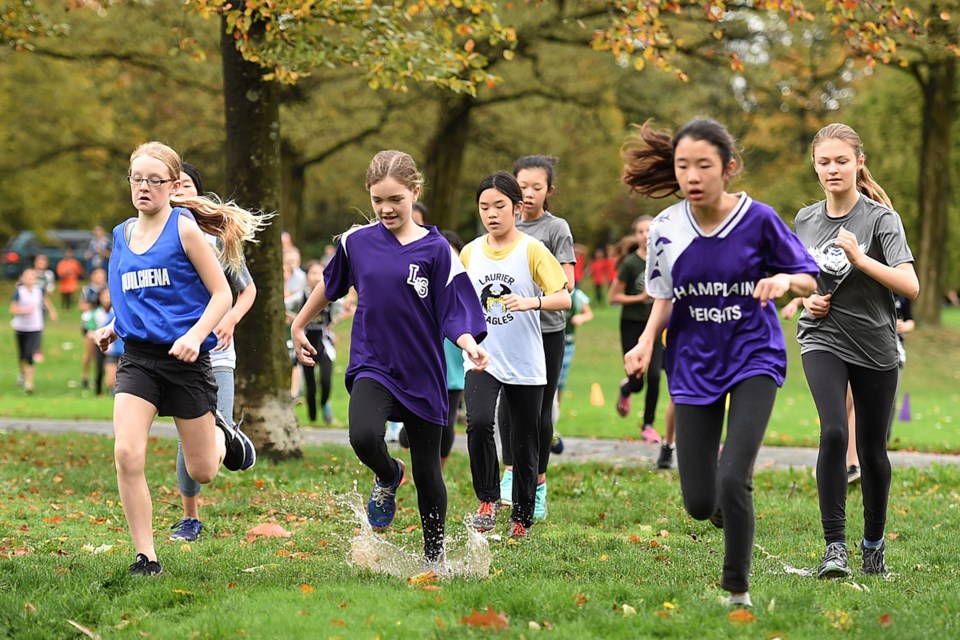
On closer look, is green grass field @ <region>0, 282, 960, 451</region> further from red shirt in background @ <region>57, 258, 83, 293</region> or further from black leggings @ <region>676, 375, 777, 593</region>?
black leggings @ <region>676, 375, 777, 593</region>

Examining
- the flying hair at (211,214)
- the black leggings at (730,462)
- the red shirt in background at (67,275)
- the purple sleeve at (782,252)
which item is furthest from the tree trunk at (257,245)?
the red shirt in background at (67,275)

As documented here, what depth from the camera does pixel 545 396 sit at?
338 inches

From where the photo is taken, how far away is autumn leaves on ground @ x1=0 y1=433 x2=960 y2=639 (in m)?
5.21

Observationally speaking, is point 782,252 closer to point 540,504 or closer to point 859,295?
point 859,295

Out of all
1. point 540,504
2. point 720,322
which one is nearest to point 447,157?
point 540,504

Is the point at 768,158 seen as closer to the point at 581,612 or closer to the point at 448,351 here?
the point at 448,351

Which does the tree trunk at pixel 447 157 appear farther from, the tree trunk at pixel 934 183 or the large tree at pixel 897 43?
the tree trunk at pixel 934 183

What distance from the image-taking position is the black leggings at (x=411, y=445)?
6074mm

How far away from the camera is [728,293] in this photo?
5363 millimetres

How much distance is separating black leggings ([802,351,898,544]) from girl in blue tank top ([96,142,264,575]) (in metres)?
3.19

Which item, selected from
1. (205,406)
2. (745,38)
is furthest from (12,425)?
(745,38)

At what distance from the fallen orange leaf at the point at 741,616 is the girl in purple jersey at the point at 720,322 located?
16 cm

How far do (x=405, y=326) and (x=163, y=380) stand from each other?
128cm

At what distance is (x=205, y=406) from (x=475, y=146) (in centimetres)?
2609
